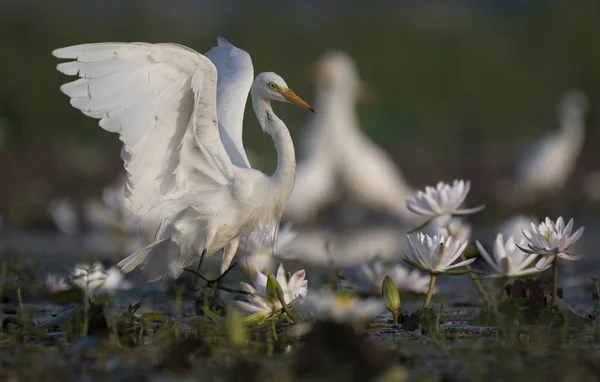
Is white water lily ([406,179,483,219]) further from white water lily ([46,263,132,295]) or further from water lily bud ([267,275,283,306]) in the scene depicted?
white water lily ([46,263,132,295])

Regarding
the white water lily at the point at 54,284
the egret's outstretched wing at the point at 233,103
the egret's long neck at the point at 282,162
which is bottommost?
the white water lily at the point at 54,284

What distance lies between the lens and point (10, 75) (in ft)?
45.3

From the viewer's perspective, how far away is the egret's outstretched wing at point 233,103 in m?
5.25

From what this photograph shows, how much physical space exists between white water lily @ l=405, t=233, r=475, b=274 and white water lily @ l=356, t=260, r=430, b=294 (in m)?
0.76

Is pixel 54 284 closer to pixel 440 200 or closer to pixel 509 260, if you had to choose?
pixel 440 200

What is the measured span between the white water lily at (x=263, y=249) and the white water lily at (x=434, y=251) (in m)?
1.02

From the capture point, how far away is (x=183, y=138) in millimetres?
4574

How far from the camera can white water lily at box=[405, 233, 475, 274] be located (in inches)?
158

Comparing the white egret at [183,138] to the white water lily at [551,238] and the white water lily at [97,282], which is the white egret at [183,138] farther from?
the white water lily at [551,238]

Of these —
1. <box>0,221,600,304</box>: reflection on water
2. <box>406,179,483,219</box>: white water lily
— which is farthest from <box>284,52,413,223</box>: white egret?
<box>406,179,483,219</box>: white water lily

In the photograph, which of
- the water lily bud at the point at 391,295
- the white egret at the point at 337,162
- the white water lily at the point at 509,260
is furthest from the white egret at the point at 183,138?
the white egret at the point at 337,162

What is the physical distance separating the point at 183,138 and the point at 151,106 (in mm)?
257

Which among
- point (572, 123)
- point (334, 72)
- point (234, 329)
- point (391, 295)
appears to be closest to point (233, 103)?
point (391, 295)

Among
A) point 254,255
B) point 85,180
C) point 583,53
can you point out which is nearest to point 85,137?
point 85,180
